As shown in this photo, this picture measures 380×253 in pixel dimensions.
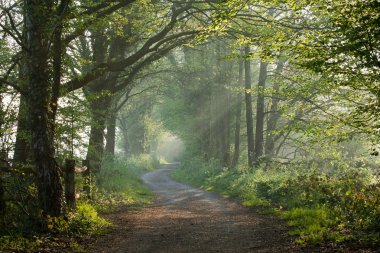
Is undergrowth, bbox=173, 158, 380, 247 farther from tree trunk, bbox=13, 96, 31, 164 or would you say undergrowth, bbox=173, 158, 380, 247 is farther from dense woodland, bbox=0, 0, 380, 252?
tree trunk, bbox=13, 96, 31, 164

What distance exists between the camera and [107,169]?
2150cm

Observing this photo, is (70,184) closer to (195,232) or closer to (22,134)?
(22,134)

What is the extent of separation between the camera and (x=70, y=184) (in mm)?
10766

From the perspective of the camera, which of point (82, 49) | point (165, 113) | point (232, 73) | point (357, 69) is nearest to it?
point (357, 69)

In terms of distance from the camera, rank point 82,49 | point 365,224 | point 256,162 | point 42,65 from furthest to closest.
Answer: point 256,162
point 82,49
point 42,65
point 365,224

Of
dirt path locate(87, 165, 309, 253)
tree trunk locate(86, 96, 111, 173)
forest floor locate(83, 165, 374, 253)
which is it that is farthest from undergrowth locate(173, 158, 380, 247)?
tree trunk locate(86, 96, 111, 173)

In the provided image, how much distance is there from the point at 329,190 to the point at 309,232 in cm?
327

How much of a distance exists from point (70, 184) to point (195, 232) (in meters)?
3.97

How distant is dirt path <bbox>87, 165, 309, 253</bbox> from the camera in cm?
845

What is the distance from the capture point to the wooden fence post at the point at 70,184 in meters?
10.6

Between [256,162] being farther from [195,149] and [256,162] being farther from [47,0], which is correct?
[195,149]

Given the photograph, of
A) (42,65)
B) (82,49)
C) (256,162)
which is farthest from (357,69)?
(82,49)

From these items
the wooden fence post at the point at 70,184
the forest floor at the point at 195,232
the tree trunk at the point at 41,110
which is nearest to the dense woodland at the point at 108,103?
the tree trunk at the point at 41,110

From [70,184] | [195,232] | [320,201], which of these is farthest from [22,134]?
[320,201]
